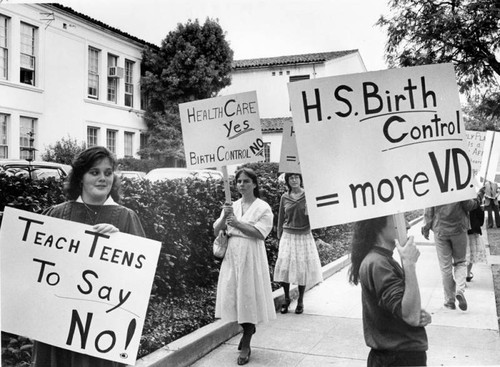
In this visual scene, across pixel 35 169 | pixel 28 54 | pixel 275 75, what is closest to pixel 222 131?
pixel 275 75

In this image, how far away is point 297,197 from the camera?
6.25m

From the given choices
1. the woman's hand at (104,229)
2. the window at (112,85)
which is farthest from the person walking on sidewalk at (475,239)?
the woman's hand at (104,229)

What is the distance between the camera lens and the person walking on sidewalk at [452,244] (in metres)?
6.04

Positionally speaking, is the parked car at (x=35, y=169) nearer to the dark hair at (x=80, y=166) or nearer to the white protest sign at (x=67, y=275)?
the dark hair at (x=80, y=166)

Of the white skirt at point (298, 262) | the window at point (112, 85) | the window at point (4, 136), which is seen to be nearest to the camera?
the window at point (4, 136)

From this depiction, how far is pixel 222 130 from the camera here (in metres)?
4.76

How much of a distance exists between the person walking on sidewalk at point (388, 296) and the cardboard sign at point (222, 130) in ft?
7.94

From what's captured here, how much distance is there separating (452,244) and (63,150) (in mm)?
4340

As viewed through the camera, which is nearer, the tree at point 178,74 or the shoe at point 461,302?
the tree at point 178,74

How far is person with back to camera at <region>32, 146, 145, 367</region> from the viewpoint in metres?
2.58

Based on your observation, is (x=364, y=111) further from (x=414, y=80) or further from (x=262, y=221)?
(x=262, y=221)

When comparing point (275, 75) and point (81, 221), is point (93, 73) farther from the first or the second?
point (81, 221)

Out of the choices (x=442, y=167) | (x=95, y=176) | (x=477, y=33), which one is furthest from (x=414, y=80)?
(x=477, y=33)

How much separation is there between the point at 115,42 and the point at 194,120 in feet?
4.10
